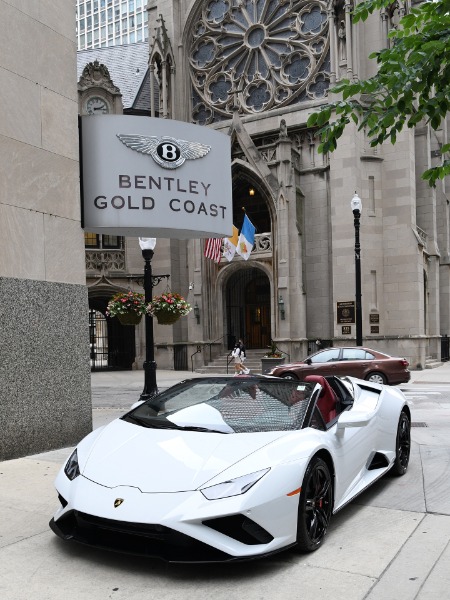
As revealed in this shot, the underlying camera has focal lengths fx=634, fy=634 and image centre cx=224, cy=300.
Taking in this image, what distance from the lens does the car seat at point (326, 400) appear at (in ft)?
18.6

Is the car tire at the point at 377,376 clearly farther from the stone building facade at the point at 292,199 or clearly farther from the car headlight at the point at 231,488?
the car headlight at the point at 231,488

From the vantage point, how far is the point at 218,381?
6020mm

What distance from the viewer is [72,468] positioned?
4891 mm

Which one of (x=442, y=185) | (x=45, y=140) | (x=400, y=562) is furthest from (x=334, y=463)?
(x=442, y=185)

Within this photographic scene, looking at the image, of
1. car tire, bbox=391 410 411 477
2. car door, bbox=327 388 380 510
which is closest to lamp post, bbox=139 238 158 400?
car tire, bbox=391 410 411 477

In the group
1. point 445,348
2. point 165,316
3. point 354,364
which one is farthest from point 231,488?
point 445,348

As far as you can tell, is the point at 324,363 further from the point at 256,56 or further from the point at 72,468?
the point at 256,56

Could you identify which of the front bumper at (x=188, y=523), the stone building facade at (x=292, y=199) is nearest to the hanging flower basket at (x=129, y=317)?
the front bumper at (x=188, y=523)

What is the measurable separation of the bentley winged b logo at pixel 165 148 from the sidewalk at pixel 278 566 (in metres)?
5.63

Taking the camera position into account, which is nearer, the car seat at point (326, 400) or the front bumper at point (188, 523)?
the front bumper at point (188, 523)

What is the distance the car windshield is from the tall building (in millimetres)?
112018

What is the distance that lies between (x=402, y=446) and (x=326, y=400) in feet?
6.36

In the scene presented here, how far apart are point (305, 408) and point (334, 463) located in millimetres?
503

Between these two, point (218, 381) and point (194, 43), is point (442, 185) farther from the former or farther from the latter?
point (218, 381)
